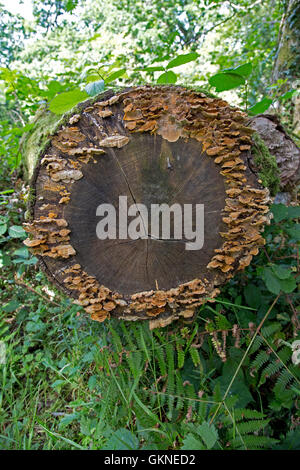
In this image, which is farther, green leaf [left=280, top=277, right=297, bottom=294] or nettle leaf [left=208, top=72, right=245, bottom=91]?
nettle leaf [left=208, top=72, right=245, bottom=91]

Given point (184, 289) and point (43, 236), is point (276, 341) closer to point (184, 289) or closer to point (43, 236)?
point (184, 289)

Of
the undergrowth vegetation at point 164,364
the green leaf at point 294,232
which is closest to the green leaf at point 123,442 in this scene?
the undergrowth vegetation at point 164,364

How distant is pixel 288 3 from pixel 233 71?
110 inches

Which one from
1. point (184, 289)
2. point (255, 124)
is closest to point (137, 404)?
point (184, 289)

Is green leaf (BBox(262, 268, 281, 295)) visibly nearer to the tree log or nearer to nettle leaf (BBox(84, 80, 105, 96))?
the tree log

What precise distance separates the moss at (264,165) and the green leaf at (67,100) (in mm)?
869

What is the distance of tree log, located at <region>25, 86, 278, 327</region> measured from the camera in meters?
1.27

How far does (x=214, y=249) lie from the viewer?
52.6 inches

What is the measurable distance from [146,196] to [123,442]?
40.1 inches

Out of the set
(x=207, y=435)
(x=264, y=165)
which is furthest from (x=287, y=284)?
(x=207, y=435)

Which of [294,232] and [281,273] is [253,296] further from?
[294,232]

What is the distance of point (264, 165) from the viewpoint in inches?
55.4

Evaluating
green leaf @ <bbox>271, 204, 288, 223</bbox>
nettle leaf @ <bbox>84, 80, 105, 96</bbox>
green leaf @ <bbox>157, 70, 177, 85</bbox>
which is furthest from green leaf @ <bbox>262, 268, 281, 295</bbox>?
nettle leaf @ <bbox>84, 80, 105, 96</bbox>

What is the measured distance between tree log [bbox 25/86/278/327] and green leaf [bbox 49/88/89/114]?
0.39ft
